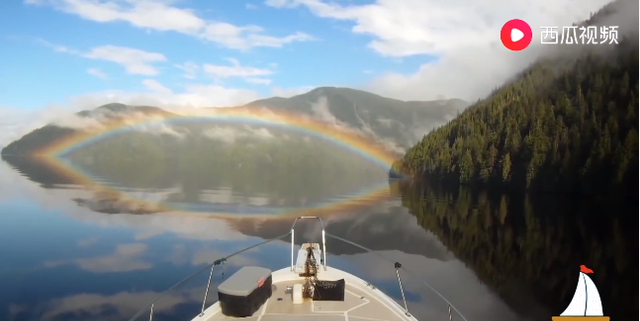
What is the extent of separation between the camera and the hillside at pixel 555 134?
50781 mm

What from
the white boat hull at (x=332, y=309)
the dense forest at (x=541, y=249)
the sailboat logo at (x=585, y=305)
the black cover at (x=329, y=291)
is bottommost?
the dense forest at (x=541, y=249)

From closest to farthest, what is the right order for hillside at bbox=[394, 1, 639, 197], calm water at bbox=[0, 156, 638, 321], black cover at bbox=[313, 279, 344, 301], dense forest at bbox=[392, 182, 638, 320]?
black cover at bbox=[313, 279, 344, 301], calm water at bbox=[0, 156, 638, 321], dense forest at bbox=[392, 182, 638, 320], hillside at bbox=[394, 1, 639, 197]

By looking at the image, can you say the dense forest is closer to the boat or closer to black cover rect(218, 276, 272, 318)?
the boat

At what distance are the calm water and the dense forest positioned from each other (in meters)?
0.07

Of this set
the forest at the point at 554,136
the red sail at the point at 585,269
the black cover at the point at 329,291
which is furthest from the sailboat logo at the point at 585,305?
the forest at the point at 554,136

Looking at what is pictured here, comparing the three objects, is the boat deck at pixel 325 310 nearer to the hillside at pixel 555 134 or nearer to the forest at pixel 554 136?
the forest at pixel 554 136

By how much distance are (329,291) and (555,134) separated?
63.7 meters

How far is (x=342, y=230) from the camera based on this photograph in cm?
2738

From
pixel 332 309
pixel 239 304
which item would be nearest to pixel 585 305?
pixel 332 309

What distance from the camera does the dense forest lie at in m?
12.9

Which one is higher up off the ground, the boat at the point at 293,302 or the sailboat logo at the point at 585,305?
the boat at the point at 293,302

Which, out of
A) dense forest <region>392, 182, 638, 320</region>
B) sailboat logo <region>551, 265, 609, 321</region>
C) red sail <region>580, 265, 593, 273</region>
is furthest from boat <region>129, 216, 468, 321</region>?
red sail <region>580, 265, 593, 273</region>

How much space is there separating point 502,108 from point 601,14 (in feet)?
127

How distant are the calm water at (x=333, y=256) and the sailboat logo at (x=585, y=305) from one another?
11.9 inches
